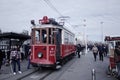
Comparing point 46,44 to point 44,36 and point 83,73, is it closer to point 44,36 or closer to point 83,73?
point 44,36

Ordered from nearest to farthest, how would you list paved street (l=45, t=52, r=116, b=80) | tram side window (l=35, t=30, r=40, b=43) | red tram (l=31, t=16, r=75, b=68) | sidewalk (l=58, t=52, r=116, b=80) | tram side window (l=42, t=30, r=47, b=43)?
paved street (l=45, t=52, r=116, b=80) → sidewalk (l=58, t=52, r=116, b=80) → red tram (l=31, t=16, r=75, b=68) → tram side window (l=42, t=30, r=47, b=43) → tram side window (l=35, t=30, r=40, b=43)

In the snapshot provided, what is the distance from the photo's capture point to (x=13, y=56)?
15.6 meters

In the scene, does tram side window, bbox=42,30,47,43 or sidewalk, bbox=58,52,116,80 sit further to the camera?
tram side window, bbox=42,30,47,43

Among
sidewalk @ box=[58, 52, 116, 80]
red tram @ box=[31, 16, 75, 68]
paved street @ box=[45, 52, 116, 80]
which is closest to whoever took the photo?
paved street @ box=[45, 52, 116, 80]

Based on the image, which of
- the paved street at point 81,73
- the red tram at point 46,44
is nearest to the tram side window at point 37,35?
the red tram at point 46,44

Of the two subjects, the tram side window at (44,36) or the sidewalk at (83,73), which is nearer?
the sidewalk at (83,73)

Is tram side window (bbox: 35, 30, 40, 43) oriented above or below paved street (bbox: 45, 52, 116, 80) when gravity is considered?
above

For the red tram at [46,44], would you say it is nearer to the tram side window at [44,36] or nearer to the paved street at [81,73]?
the tram side window at [44,36]

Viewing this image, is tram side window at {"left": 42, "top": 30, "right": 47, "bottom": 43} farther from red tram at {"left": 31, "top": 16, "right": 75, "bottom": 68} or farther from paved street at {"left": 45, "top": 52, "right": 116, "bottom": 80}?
paved street at {"left": 45, "top": 52, "right": 116, "bottom": 80}

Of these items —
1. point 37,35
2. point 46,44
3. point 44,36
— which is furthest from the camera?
point 37,35

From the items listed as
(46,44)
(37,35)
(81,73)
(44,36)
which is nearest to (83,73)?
(81,73)

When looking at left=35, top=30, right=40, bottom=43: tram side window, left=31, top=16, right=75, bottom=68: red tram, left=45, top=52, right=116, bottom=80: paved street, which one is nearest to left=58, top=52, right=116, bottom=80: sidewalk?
left=45, top=52, right=116, bottom=80: paved street

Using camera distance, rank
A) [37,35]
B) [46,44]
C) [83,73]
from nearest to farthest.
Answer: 1. [83,73]
2. [46,44]
3. [37,35]

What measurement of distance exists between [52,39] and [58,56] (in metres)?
1.47
